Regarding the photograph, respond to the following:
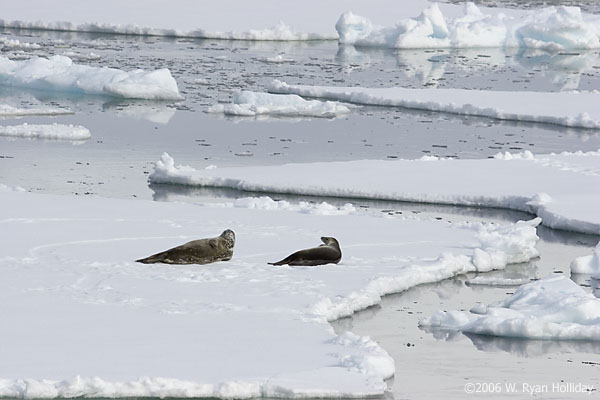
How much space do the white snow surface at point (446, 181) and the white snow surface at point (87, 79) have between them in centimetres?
528

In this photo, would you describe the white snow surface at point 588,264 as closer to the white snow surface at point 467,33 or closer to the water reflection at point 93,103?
the water reflection at point 93,103

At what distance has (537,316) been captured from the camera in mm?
7102

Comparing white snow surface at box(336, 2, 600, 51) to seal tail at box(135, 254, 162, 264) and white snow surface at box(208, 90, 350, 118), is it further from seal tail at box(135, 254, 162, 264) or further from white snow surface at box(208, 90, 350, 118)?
seal tail at box(135, 254, 162, 264)

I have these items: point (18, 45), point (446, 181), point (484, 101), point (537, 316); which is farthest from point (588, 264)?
point (18, 45)

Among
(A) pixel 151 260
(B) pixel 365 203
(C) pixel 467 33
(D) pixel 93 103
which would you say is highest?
(C) pixel 467 33

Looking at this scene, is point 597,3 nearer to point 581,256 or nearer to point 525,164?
point 525,164

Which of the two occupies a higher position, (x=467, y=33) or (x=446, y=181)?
(x=467, y=33)

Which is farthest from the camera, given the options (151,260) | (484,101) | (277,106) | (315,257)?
(484,101)

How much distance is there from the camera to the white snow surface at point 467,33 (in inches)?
999

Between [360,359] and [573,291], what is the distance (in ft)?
6.04

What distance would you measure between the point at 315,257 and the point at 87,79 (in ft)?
34.9

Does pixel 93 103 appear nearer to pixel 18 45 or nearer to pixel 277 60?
pixel 277 60

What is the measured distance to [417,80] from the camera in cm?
2066

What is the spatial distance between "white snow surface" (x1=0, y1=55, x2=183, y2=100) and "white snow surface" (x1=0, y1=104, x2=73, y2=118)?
1437mm
